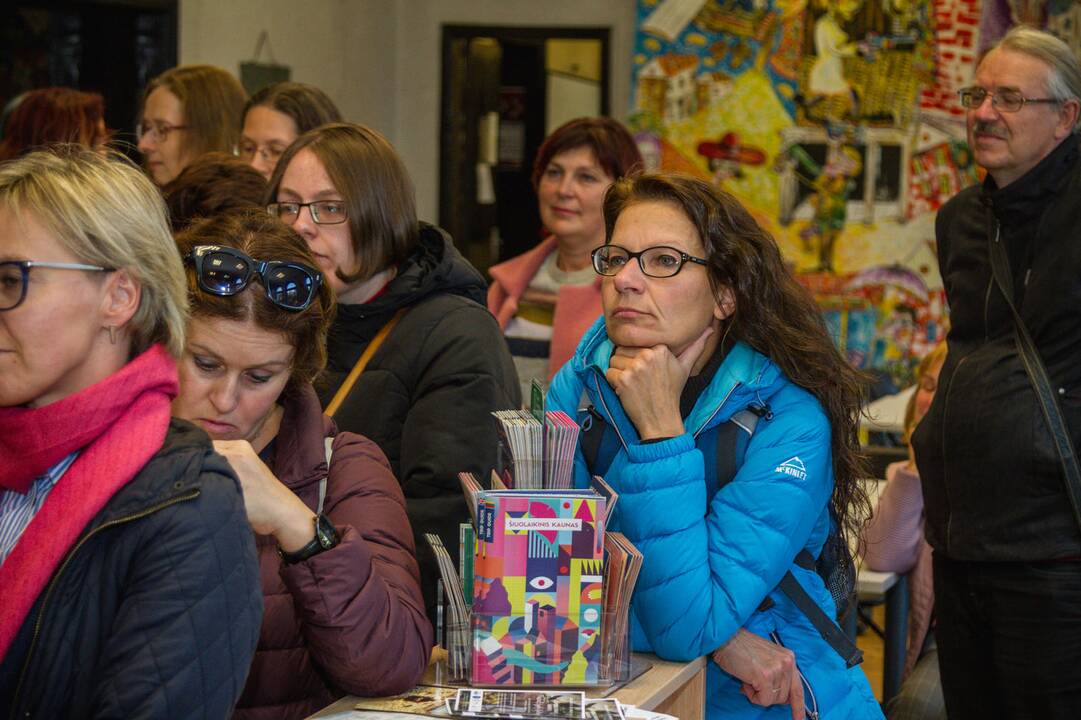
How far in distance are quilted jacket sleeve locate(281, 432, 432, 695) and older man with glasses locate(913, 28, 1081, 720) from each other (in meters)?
1.84

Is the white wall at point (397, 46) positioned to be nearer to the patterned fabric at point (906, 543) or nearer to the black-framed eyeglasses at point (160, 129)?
the black-framed eyeglasses at point (160, 129)

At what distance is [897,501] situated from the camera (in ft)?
13.0

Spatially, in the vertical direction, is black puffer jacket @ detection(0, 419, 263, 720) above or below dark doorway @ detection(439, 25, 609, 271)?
below

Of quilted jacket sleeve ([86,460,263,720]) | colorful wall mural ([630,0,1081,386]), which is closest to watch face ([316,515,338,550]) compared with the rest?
quilted jacket sleeve ([86,460,263,720])

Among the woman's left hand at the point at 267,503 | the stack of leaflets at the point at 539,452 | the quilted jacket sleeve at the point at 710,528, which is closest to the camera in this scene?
the woman's left hand at the point at 267,503

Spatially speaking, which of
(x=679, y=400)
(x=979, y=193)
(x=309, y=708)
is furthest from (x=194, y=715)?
(x=979, y=193)

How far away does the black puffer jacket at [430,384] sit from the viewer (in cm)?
262

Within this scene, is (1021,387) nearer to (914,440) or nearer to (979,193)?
(914,440)

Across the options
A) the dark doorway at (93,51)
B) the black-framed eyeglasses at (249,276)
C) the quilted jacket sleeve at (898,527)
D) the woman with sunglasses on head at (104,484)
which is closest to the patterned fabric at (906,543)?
the quilted jacket sleeve at (898,527)

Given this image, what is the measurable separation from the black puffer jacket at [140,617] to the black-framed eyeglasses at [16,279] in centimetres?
24

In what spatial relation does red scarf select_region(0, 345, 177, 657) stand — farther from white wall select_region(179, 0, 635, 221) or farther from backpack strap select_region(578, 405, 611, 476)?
white wall select_region(179, 0, 635, 221)

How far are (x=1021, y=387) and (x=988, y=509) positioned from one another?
12.7 inches

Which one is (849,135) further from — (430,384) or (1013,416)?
(430,384)

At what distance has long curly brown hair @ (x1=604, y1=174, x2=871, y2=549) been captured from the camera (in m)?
2.36
